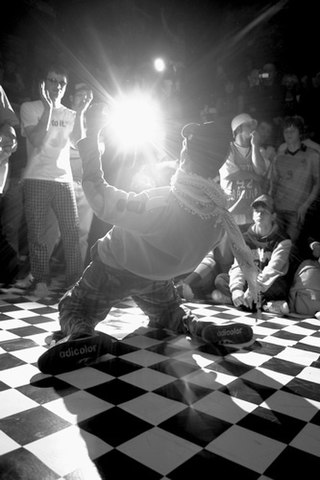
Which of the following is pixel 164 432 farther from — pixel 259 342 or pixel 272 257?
pixel 272 257

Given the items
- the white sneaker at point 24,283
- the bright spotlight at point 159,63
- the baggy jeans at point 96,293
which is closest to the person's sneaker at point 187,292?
the baggy jeans at point 96,293

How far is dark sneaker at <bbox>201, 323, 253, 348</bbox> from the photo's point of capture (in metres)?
2.03

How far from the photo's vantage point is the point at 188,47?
27.1ft

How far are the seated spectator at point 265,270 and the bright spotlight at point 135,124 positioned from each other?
122 centimetres

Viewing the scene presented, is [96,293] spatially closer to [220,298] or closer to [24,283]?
[220,298]

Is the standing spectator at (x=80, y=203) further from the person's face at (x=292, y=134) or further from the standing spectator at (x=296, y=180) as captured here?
the person's face at (x=292, y=134)

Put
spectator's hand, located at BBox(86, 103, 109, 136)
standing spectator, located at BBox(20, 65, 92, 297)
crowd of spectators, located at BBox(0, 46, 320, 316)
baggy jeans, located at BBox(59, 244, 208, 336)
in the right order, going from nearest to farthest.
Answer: spectator's hand, located at BBox(86, 103, 109, 136) < baggy jeans, located at BBox(59, 244, 208, 336) < standing spectator, located at BBox(20, 65, 92, 297) < crowd of spectators, located at BBox(0, 46, 320, 316)

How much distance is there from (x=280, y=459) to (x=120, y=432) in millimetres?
485

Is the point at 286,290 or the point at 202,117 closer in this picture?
the point at 286,290

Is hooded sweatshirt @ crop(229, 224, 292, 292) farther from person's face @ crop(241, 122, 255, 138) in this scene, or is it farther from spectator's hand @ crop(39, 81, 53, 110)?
spectator's hand @ crop(39, 81, 53, 110)

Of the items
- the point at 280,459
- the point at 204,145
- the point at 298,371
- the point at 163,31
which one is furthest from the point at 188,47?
the point at 280,459

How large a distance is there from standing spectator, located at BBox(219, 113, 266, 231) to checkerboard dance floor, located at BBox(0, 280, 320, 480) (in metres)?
1.70

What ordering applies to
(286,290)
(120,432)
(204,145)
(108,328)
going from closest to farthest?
(120,432), (204,145), (108,328), (286,290)

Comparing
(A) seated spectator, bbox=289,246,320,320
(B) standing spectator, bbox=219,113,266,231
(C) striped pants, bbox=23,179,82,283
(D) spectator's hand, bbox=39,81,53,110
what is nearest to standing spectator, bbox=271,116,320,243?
(B) standing spectator, bbox=219,113,266,231
